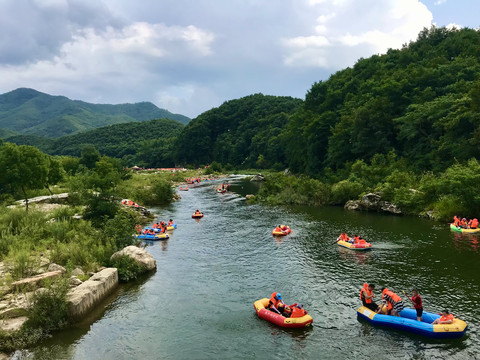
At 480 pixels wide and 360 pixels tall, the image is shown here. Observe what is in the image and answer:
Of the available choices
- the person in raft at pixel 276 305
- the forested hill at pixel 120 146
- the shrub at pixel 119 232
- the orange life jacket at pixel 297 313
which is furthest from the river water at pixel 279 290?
the forested hill at pixel 120 146

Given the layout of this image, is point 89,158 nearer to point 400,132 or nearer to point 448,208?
point 400,132

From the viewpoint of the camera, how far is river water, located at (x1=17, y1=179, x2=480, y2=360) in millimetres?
14180

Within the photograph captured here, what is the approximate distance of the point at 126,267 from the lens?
71.1ft

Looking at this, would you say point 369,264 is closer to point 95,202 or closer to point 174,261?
point 174,261

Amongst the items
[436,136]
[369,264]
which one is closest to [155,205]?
[369,264]

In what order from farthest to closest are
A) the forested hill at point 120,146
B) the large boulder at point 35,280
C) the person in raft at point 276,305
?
the forested hill at point 120,146, the large boulder at point 35,280, the person in raft at point 276,305

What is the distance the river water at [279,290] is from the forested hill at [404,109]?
1802 cm

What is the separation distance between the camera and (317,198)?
162 feet

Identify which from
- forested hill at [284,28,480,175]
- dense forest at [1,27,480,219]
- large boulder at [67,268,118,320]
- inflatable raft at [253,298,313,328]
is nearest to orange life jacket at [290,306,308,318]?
inflatable raft at [253,298,313,328]

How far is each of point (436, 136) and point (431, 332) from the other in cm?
4423

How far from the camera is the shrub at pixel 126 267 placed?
21.3 metres

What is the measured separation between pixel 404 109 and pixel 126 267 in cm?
5369

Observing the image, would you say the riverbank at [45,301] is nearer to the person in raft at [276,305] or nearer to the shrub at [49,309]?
the shrub at [49,309]

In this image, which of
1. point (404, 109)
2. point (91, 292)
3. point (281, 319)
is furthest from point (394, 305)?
point (404, 109)
